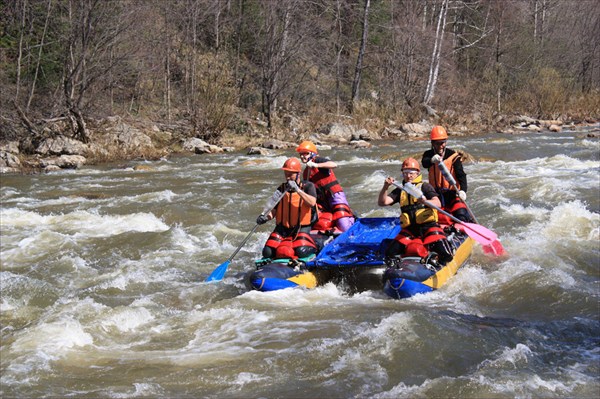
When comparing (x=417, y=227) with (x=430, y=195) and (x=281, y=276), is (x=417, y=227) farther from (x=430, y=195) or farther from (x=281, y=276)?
(x=281, y=276)

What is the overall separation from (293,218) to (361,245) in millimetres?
731

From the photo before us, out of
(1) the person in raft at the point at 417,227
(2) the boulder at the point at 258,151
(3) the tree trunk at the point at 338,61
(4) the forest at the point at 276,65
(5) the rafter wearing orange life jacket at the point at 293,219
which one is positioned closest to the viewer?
(1) the person in raft at the point at 417,227

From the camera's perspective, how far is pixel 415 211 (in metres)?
6.14

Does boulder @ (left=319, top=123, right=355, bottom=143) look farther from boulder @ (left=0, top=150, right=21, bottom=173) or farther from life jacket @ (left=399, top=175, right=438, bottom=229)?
life jacket @ (left=399, top=175, right=438, bottom=229)

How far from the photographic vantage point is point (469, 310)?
555 centimetres

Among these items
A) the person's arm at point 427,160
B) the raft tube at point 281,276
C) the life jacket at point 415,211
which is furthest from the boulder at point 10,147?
the life jacket at point 415,211

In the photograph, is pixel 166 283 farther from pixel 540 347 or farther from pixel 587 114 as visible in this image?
pixel 587 114

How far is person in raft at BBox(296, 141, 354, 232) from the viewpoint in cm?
685

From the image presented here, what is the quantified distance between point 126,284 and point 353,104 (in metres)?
17.5

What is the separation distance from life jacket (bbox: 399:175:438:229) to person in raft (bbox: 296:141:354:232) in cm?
83

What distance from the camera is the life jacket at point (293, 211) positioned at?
6301 millimetres

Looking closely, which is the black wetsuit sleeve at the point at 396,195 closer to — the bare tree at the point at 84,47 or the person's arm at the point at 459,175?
the person's arm at the point at 459,175

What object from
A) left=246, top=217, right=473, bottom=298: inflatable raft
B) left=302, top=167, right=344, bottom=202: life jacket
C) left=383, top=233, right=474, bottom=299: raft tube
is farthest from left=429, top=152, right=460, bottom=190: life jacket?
left=383, top=233, right=474, bottom=299: raft tube

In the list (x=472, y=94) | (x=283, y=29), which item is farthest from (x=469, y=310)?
(x=472, y=94)
